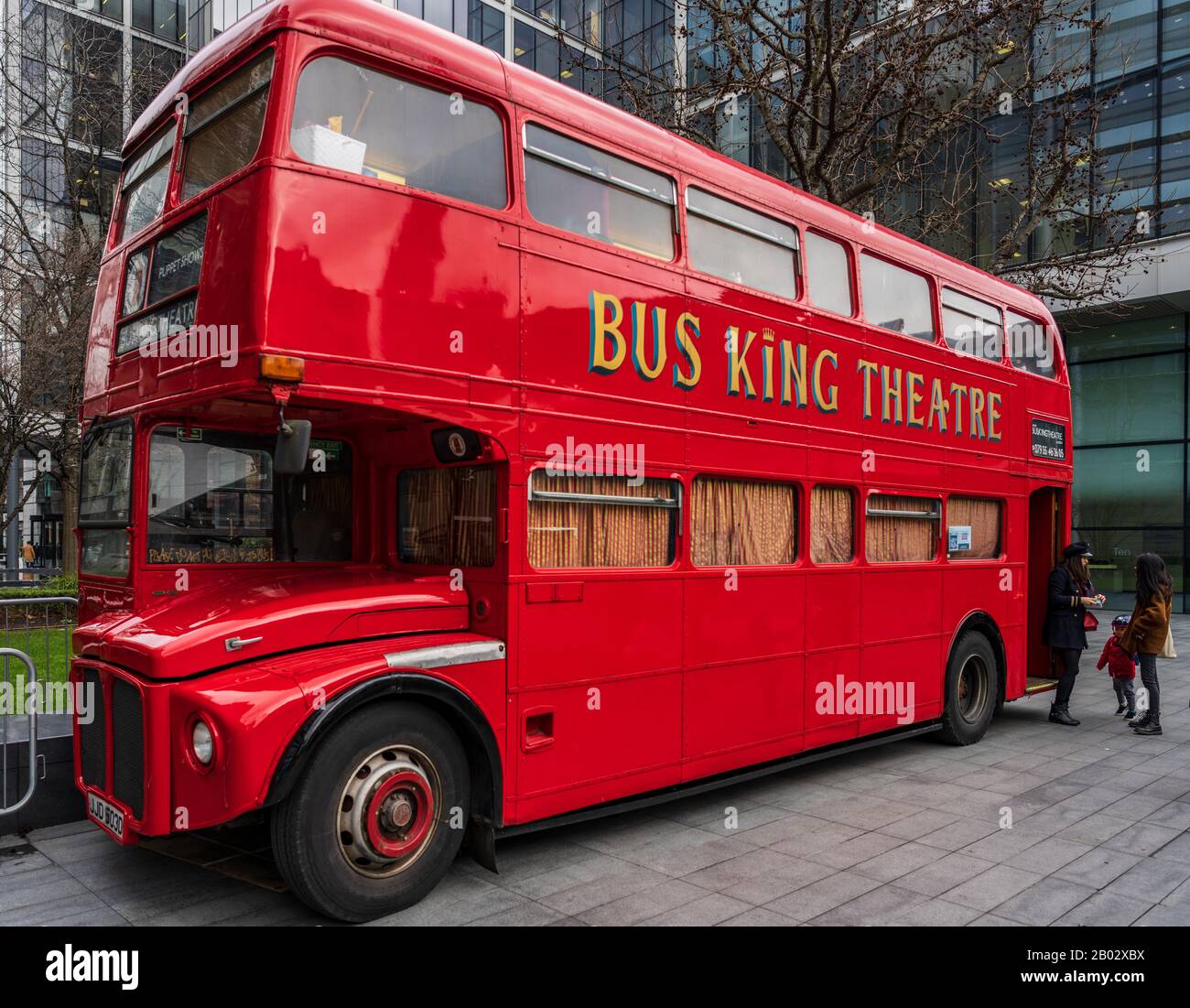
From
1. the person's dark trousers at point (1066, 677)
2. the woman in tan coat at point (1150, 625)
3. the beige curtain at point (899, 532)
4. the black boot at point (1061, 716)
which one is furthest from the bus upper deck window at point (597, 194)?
the black boot at point (1061, 716)

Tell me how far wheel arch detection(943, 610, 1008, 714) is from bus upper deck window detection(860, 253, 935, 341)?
8.69 ft

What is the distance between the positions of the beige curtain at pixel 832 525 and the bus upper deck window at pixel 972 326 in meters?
2.22

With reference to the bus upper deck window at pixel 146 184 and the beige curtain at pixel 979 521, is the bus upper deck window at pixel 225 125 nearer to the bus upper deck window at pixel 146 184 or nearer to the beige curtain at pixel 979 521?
the bus upper deck window at pixel 146 184

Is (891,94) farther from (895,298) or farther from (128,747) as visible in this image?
(128,747)

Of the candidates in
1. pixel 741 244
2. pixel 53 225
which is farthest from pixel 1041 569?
pixel 53 225

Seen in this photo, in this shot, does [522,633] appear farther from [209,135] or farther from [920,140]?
[920,140]

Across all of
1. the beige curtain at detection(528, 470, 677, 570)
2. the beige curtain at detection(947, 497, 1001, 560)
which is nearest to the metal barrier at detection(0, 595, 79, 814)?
the beige curtain at detection(528, 470, 677, 570)

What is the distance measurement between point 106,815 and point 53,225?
14795 millimetres

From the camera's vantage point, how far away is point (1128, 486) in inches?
872

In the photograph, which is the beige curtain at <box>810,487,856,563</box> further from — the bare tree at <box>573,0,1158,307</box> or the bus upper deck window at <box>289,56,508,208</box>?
the bare tree at <box>573,0,1158,307</box>

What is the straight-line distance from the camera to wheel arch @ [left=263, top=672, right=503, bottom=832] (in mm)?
4098

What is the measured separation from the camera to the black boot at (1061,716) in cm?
958
